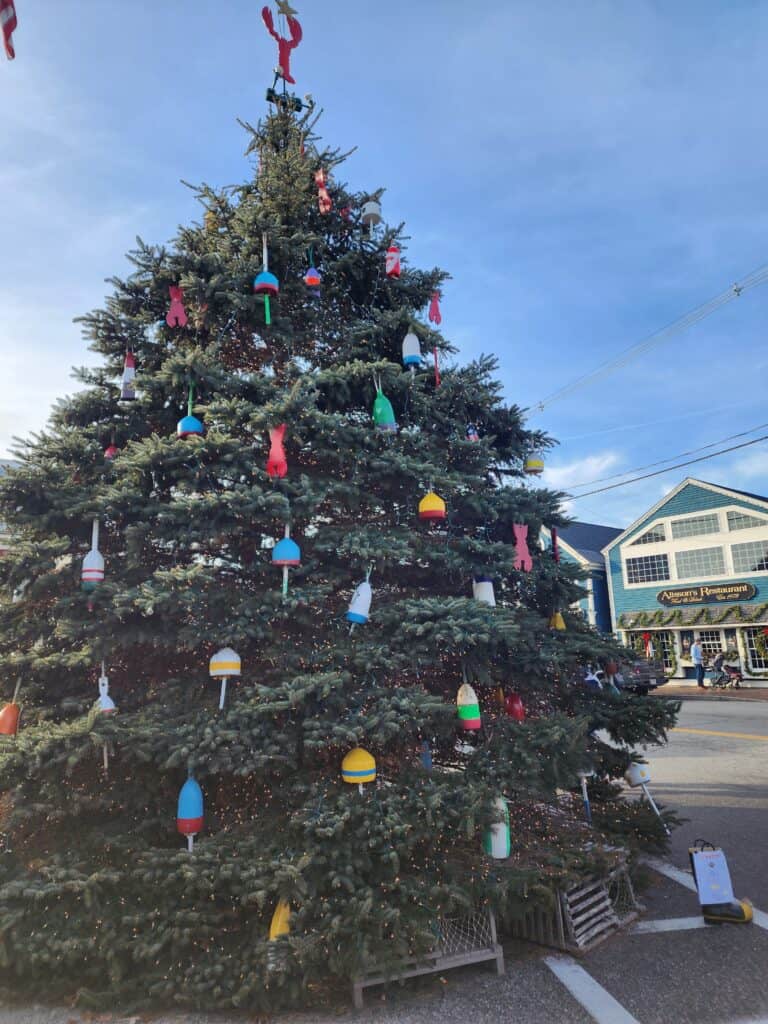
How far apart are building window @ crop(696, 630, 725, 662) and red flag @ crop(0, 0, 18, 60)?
28.4 m

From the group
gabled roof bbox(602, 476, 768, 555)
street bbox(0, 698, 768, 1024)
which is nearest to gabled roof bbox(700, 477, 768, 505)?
gabled roof bbox(602, 476, 768, 555)

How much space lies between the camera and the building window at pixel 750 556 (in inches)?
948

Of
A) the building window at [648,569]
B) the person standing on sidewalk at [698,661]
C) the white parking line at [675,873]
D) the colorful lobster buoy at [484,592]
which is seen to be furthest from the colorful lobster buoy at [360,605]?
the building window at [648,569]

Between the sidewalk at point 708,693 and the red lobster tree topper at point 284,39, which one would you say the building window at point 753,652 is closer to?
the sidewalk at point 708,693

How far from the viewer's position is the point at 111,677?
4.72m

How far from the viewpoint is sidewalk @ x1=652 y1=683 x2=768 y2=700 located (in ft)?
66.7

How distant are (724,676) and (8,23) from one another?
86.7 ft

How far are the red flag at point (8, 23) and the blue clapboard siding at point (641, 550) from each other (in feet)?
89.2

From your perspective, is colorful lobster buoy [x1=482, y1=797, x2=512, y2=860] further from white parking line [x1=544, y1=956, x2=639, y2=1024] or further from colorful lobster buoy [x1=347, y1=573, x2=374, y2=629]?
colorful lobster buoy [x1=347, y1=573, x2=374, y2=629]

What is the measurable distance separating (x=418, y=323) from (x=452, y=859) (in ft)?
14.5

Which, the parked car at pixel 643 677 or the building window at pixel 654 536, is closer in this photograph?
the parked car at pixel 643 677

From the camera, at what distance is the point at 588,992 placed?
12.2 feet

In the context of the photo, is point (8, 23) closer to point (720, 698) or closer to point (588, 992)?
point (588, 992)

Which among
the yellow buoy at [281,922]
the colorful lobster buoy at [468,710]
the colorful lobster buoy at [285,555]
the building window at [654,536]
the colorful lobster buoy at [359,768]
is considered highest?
the building window at [654,536]
